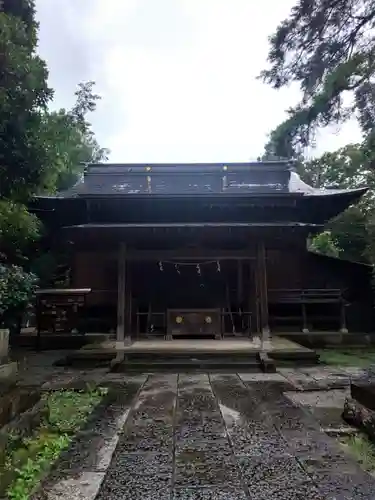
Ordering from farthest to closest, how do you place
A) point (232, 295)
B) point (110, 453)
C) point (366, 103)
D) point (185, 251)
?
1. point (232, 295)
2. point (185, 251)
3. point (366, 103)
4. point (110, 453)

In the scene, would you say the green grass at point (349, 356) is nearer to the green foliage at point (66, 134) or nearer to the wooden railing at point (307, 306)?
the wooden railing at point (307, 306)

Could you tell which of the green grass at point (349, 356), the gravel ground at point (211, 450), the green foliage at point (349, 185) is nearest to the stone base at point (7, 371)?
the gravel ground at point (211, 450)

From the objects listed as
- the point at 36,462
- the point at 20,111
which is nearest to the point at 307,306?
the point at 20,111

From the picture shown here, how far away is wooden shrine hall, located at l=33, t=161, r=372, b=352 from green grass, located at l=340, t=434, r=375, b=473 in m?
6.51

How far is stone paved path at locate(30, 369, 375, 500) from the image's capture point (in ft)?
7.84

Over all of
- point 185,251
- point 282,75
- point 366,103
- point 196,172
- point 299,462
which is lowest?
point 299,462

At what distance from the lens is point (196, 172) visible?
12.0 metres

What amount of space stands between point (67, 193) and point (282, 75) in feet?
26.6

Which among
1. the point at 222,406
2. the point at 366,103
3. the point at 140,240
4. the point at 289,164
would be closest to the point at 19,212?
the point at 140,240

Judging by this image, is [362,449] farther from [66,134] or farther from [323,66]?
[66,134]

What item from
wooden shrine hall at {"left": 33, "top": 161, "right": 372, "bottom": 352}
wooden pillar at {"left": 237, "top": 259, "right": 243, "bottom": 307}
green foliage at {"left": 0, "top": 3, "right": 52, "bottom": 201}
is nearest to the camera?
green foliage at {"left": 0, "top": 3, "right": 52, "bottom": 201}

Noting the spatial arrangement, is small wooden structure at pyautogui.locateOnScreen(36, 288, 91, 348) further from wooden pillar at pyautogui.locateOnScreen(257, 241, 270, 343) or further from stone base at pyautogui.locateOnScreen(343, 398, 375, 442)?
stone base at pyautogui.locateOnScreen(343, 398, 375, 442)

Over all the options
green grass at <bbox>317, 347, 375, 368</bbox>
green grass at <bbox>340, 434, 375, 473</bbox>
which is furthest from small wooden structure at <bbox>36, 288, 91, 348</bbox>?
green grass at <bbox>340, 434, 375, 473</bbox>

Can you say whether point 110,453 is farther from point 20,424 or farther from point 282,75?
point 282,75
